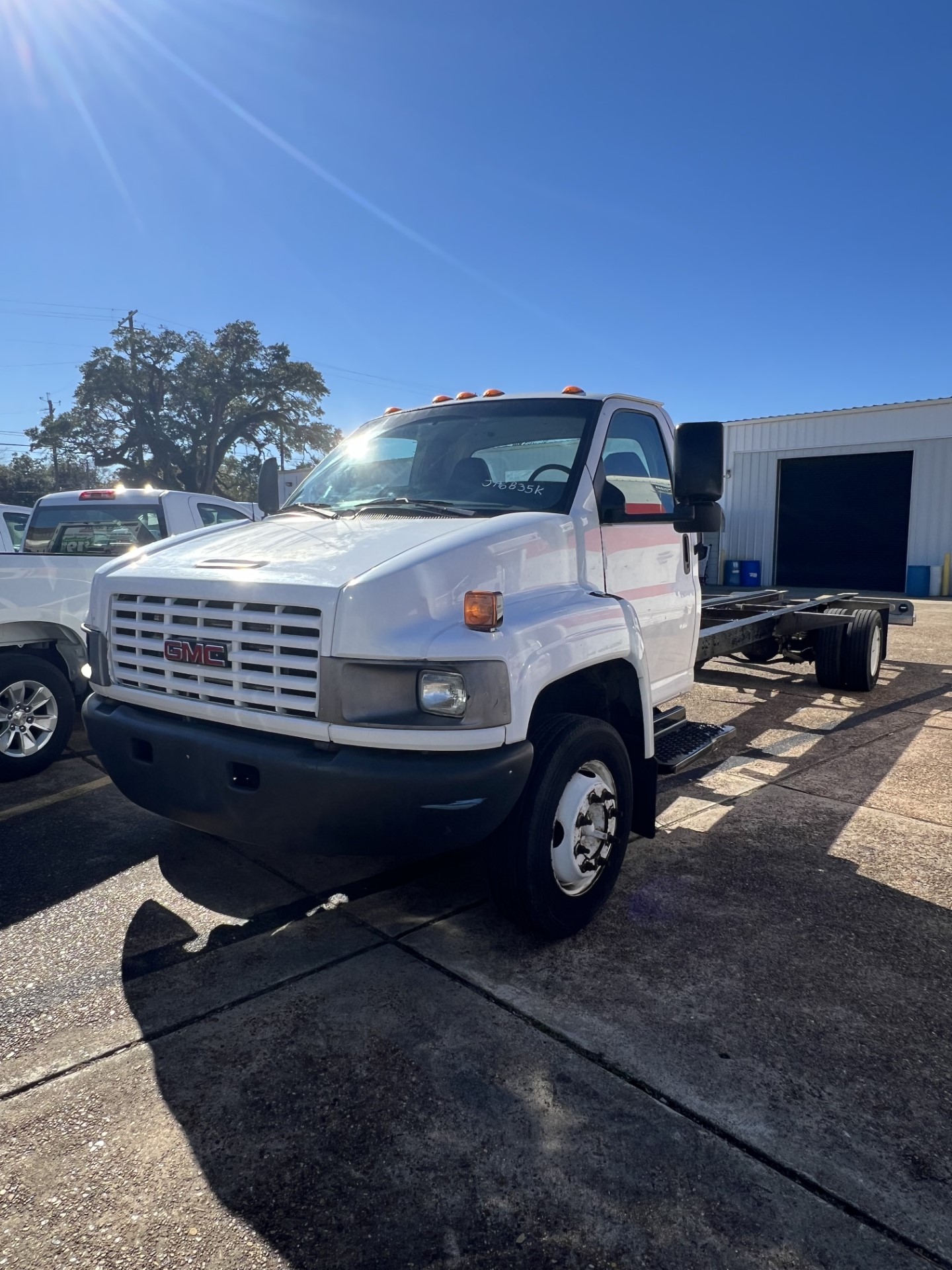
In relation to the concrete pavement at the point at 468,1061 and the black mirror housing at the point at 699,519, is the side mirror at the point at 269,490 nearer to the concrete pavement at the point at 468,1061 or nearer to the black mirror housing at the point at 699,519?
the concrete pavement at the point at 468,1061

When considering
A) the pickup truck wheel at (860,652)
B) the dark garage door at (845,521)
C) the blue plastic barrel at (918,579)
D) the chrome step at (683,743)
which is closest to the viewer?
the chrome step at (683,743)

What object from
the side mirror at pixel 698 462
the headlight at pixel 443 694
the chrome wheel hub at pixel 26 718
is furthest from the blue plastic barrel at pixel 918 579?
the headlight at pixel 443 694

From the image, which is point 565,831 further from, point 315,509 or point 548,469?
point 315,509

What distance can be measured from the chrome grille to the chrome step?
1.91 meters

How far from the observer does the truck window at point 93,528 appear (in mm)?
7422

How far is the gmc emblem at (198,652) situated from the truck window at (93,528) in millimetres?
4206

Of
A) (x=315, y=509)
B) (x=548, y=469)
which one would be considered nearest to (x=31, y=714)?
(x=315, y=509)

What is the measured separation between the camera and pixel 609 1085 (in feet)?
8.46

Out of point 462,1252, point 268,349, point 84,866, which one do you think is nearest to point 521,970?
point 462,1252

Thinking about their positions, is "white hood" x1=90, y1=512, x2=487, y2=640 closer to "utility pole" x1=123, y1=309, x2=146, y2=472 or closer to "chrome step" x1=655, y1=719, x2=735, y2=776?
"chrome step" x1=655, y1=719, x2=735, y2=776

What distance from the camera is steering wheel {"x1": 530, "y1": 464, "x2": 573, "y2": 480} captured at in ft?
12.8

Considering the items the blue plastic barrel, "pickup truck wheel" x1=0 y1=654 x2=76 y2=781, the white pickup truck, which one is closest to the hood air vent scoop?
the white pickup truck

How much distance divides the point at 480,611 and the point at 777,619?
6.15 metres

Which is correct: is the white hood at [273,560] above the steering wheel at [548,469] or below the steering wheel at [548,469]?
below
